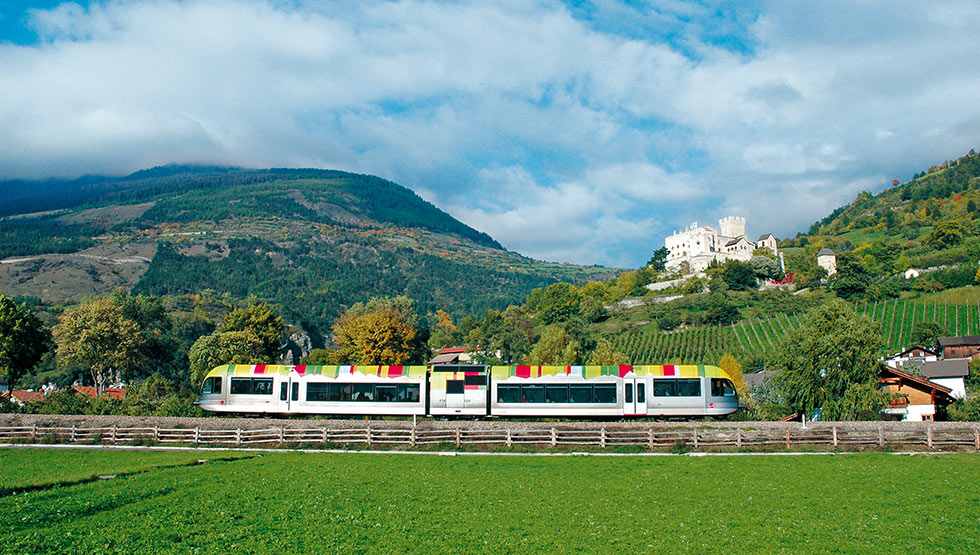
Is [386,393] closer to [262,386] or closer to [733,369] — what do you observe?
[262,386]

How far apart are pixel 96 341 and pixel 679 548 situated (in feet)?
197

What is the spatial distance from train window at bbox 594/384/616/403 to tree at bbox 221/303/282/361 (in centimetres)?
4625

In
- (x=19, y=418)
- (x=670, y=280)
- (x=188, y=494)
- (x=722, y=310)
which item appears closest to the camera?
(x=188, y=494)

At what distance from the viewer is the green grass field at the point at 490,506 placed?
40.4ft

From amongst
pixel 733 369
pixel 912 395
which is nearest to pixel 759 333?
pixel 733 369

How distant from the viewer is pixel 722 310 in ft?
365

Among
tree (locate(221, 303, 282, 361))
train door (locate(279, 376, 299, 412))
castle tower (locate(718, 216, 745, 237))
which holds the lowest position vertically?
train door (locate(279, 376, 299, 412))

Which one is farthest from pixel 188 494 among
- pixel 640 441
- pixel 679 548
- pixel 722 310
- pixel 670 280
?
pixel 670 280

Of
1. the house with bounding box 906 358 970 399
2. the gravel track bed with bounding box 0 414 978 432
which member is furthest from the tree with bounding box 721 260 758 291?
the gravel track bed with bounding box 0 414 978 432

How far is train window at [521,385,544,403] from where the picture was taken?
3503 cm

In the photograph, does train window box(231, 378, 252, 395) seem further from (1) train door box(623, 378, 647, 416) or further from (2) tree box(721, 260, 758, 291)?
(2) tree box(721, 260, 758, 291)

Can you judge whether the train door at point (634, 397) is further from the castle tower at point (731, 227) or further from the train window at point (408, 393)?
the castle tower at point (731, 227)

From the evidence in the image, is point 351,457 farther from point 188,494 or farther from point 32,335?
point 32,335

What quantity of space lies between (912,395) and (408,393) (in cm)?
3205
